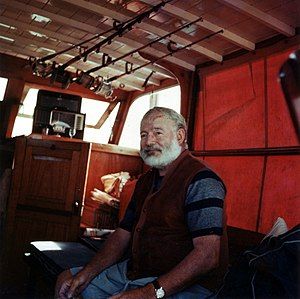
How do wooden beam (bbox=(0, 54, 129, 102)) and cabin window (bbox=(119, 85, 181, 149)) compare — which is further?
cabin window (bbox=(119, 85, 181, 149))

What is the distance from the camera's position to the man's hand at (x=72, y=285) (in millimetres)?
2119

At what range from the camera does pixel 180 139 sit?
2258mm

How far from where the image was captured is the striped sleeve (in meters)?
1.78

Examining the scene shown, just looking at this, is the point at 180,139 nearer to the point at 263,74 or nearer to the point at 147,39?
the point at 263,74

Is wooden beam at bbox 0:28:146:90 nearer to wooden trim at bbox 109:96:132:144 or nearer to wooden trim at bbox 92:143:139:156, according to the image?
wooden trim at bbox 109:96:132:144

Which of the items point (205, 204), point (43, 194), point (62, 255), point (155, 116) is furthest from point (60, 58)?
point (205, 204)

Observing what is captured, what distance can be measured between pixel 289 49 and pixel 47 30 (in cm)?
259

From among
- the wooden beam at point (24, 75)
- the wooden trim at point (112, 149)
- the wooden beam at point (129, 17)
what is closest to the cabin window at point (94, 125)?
the wooden beam at point (24, 75)

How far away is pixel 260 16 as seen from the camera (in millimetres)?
2744

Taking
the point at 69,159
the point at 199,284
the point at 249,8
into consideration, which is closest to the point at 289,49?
the point at 249,8

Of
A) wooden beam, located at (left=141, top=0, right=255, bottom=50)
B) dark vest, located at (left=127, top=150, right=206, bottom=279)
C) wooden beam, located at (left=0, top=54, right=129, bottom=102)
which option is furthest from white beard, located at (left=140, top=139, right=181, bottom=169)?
wooden beam, located at (left=0, top=54, right=129, bottom=102)

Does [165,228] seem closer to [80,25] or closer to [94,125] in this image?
[80,25]

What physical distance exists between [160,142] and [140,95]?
4.10 metres

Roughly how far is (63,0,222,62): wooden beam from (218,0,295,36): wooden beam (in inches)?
35.5
